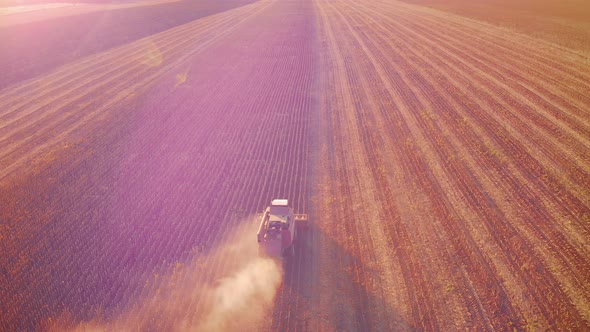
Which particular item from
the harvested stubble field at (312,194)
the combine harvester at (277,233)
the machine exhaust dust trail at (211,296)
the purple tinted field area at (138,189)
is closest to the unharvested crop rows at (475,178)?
the harvested stubble field at (312,194)

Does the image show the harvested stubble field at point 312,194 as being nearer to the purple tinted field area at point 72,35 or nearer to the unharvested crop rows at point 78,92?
the unharvested crop rows at point 78,92

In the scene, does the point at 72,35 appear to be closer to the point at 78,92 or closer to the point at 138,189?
the point at 78,92

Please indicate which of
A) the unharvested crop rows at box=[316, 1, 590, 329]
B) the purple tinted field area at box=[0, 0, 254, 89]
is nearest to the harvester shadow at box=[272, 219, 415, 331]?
the unharvested crop rows at box=[316, 1, 590, 329]

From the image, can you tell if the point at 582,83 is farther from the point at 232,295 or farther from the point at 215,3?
the point at 215,3

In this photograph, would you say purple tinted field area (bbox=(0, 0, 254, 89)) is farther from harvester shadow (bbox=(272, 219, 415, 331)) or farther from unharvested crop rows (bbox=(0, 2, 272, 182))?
harvester shadow (bbox=(272, 219, 415, 331))

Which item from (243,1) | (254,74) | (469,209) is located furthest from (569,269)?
(243,1)
